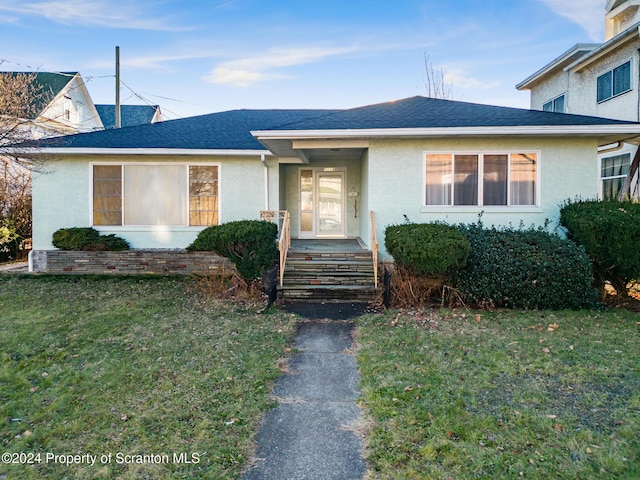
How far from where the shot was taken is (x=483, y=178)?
29.5 ft

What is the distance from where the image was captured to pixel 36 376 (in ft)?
14.8

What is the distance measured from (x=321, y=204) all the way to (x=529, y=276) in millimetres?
6969

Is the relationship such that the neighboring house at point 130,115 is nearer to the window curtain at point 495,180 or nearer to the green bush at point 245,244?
the green bush at point 245,244

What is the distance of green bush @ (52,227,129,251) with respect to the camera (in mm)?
10312

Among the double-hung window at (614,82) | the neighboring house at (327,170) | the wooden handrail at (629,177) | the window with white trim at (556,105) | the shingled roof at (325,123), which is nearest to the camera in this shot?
the shingled roof at (325,123)

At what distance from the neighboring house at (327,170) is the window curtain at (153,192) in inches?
1.0

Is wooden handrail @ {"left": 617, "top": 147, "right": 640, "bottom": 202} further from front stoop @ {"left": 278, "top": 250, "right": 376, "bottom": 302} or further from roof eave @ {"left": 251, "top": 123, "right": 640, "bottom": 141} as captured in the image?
front stoop @ {"left": 278, "top": 250, "right": 376, "bottom": 302}

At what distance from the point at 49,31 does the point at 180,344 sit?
65.7 feet

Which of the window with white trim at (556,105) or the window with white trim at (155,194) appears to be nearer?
the window with white trim at (155,194)

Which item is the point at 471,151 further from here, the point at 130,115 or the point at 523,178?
the point at 130,115

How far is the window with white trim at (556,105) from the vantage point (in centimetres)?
1598

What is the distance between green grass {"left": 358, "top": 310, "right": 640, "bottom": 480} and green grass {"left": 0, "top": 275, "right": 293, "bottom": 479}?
3.93ft

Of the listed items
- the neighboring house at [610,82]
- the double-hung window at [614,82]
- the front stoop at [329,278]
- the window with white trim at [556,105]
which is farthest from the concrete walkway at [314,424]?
the window with white trim at [556,105]

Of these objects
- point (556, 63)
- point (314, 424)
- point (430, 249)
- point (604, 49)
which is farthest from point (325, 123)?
point (556, 63)
